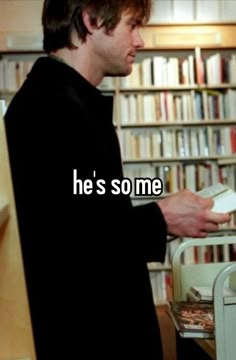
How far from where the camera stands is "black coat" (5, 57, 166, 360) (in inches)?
32.7

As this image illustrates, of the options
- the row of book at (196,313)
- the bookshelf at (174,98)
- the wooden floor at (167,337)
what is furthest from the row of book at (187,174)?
the row of book at (196,313)

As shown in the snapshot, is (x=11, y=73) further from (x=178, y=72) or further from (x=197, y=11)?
(x=197, y=11)

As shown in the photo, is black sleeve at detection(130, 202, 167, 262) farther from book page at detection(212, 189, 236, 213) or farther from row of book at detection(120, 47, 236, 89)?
row of book at detection(120, 47, 236, 89)

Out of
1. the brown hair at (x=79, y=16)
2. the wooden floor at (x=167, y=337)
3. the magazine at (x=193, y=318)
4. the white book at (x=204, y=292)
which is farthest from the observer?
the wooden floor at (x=167, y=337)

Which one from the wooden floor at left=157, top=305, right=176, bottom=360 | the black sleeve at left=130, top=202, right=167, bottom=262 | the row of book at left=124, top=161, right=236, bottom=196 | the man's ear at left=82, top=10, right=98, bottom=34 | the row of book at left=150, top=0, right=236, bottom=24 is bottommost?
the wooden floor at left=157, top=305, right=176, bottom=360

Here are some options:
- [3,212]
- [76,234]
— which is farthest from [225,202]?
[3,212]

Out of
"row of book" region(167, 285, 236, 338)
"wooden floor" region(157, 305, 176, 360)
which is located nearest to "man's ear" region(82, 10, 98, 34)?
"row of book" region(167, 285, 236, 338)

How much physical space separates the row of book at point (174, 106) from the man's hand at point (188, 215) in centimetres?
302

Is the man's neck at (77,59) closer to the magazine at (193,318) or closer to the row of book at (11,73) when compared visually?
the magazine at (193,318)

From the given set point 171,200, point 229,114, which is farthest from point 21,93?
point 229,114

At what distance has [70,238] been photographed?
2.73 ft

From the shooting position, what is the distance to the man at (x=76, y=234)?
2.73ft

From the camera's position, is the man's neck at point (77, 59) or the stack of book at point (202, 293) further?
the stack of book at point (202, 293)

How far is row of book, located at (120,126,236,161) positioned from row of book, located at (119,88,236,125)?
0.10m
